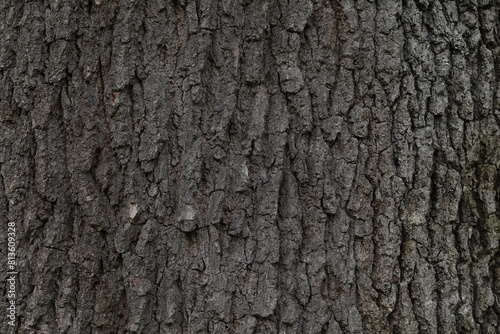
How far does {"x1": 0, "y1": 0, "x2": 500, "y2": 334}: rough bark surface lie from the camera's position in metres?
1.77

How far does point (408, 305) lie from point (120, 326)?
96cm

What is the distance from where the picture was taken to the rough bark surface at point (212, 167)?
1769mm

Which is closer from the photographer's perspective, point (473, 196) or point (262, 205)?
point (262, 205)

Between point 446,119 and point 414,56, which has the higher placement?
point 414,56

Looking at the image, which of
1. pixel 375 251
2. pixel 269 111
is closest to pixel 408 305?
pixel 375 251

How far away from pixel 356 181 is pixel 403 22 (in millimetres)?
565

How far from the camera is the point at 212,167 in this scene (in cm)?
178

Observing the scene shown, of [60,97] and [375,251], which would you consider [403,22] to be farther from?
[60,97]

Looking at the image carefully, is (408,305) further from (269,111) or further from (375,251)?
(269,111)

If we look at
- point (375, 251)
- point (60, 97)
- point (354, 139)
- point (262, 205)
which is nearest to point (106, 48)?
point (60, 97)

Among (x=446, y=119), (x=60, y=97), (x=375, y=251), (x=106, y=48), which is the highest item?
(x=106, y=48)

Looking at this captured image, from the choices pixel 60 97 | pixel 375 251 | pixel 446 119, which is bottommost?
pixel 375 251

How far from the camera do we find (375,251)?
72.3 inches

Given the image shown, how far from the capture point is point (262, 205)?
1789 mm
